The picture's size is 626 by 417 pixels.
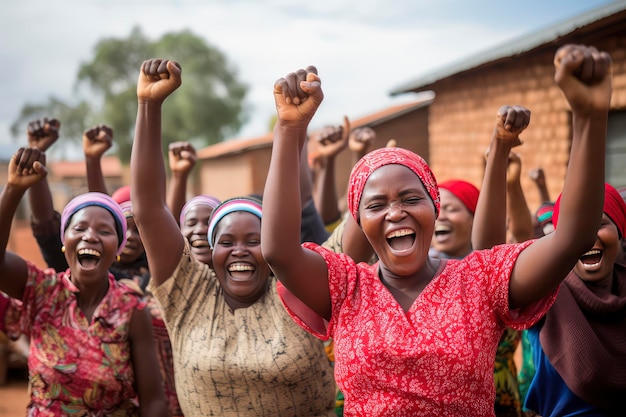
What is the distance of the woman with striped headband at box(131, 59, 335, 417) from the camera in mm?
2494

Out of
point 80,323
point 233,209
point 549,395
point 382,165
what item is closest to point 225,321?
point 233,209

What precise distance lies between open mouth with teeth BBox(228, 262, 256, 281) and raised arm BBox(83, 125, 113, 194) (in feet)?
5.41

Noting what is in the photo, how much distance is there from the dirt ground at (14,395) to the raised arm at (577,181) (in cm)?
723

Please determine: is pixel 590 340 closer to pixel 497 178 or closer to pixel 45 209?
pixel 497 178

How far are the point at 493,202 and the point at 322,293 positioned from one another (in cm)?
A: 98

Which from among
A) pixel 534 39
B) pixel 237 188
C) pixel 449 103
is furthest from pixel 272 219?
pixel 237 188

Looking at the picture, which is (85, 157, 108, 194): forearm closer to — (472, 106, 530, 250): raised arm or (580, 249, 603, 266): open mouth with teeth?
(472, 106, 530, 250): raised arm

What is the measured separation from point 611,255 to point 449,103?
23.8 ft

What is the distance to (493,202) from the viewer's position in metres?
2.63

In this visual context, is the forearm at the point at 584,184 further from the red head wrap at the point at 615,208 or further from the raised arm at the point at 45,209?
the raised arm at the point at 45,209

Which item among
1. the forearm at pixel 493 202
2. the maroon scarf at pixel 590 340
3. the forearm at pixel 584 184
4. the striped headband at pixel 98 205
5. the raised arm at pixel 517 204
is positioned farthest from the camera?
the raised arm at pixel 517 204

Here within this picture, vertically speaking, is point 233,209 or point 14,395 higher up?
point 233,209

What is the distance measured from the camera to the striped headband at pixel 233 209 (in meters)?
2.87

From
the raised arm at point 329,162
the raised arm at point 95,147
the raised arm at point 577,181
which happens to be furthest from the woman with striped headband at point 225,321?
the raised arm at point 329,162
